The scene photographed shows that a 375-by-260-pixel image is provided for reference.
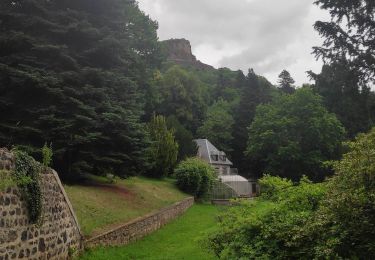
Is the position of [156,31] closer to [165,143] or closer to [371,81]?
[165,143]

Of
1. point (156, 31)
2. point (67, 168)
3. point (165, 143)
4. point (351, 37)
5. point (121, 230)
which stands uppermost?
point (156, 31)

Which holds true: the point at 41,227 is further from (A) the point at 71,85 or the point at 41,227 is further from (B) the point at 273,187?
(A) the point at 71,85

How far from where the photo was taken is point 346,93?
1914 cm

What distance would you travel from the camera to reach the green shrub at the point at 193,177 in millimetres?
32594

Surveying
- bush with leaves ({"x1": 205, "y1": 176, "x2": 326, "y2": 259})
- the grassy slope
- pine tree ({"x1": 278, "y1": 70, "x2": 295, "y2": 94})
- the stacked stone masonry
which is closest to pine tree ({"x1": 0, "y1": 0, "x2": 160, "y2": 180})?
the grassy slope

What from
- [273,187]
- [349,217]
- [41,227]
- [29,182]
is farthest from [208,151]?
[349,217]

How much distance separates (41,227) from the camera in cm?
852

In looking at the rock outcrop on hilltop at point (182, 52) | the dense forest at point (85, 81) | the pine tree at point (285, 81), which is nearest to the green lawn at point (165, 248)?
the dense forest at point (85, 81)

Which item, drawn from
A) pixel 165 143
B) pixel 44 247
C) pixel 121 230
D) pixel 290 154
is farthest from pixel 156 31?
pixel 44 247

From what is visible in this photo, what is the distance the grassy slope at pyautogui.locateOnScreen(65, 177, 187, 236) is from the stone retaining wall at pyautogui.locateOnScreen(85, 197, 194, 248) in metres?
0.28

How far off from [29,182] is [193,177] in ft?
82.8

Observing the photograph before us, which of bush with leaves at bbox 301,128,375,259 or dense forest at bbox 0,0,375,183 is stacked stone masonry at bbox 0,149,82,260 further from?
dense forest at bbox 0,0,375,183

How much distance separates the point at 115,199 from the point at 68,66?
230 inches

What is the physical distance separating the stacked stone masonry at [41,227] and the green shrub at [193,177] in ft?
72.7
